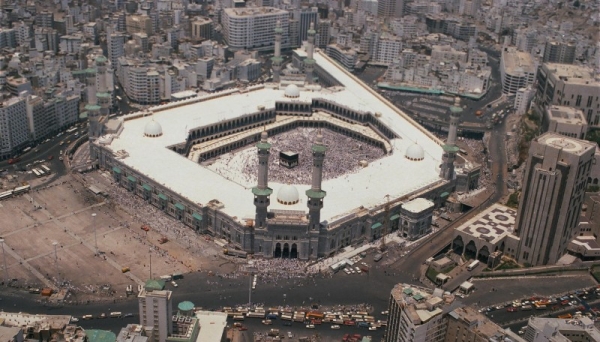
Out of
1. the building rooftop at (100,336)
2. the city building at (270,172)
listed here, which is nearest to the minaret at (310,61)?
the city building at (270,172)

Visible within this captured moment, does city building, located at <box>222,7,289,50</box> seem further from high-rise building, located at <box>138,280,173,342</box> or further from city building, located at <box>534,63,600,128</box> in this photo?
high-rise building, located at <box>138,280,173,342</box>

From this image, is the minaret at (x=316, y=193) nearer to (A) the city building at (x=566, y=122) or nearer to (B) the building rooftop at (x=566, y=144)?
(B) the building rooftop at (x=566, y=144)

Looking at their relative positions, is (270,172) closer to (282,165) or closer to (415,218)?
(282,165)

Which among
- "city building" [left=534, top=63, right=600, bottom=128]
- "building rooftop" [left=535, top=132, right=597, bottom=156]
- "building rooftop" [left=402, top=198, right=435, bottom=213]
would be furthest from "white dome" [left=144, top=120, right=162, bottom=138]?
"city building" [left=534, top=63, right=600, bottom=128]

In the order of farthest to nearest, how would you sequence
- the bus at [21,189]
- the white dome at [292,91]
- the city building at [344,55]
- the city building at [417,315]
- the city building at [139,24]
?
the city building at [139,24]
the city building at [344,55]
the white dome at [292,91]
the bus at [21,189]
the city building at [417,315]

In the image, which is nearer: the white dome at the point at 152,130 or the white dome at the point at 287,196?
the white dome at the point at 287,196

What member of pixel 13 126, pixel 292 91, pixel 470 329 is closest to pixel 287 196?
pixel 470 329

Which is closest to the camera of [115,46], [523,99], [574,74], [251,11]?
[574,74]

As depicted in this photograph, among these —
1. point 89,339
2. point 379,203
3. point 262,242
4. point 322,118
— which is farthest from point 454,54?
point 89,339

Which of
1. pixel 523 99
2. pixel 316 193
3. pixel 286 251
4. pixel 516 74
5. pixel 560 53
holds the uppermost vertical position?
pixel 560 53
